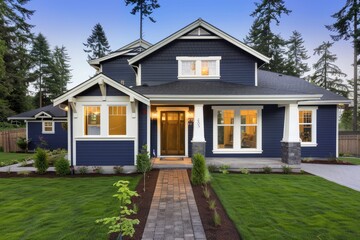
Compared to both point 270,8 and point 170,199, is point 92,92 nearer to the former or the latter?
point 170,199

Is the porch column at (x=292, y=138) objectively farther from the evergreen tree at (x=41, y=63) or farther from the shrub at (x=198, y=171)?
the evergreen tree at (x=41, y=63)

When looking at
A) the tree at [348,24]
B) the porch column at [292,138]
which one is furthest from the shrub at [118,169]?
the tree at [348,24]

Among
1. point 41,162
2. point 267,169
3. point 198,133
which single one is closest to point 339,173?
point 267,169

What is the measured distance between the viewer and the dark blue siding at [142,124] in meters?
9.00

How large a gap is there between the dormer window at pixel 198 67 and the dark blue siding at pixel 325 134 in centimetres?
624

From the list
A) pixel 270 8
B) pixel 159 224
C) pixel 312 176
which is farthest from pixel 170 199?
pixel 270 8

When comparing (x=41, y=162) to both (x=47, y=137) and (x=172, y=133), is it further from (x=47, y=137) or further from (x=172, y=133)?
(x=47, y=137)

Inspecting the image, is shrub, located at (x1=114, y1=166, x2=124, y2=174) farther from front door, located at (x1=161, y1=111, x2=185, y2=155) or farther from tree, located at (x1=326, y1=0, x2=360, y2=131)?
tree, located at (x1=326, y1=0, x2=360, y2=131)

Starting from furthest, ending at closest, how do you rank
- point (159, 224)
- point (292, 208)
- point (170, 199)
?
point (170, 199) → point (292, 208) → point (159, 224)

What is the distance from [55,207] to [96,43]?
118ft

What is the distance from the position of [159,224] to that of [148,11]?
77.6 feet

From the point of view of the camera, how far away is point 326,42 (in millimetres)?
32219

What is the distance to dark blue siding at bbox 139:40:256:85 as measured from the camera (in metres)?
11.0

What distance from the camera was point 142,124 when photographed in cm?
908
